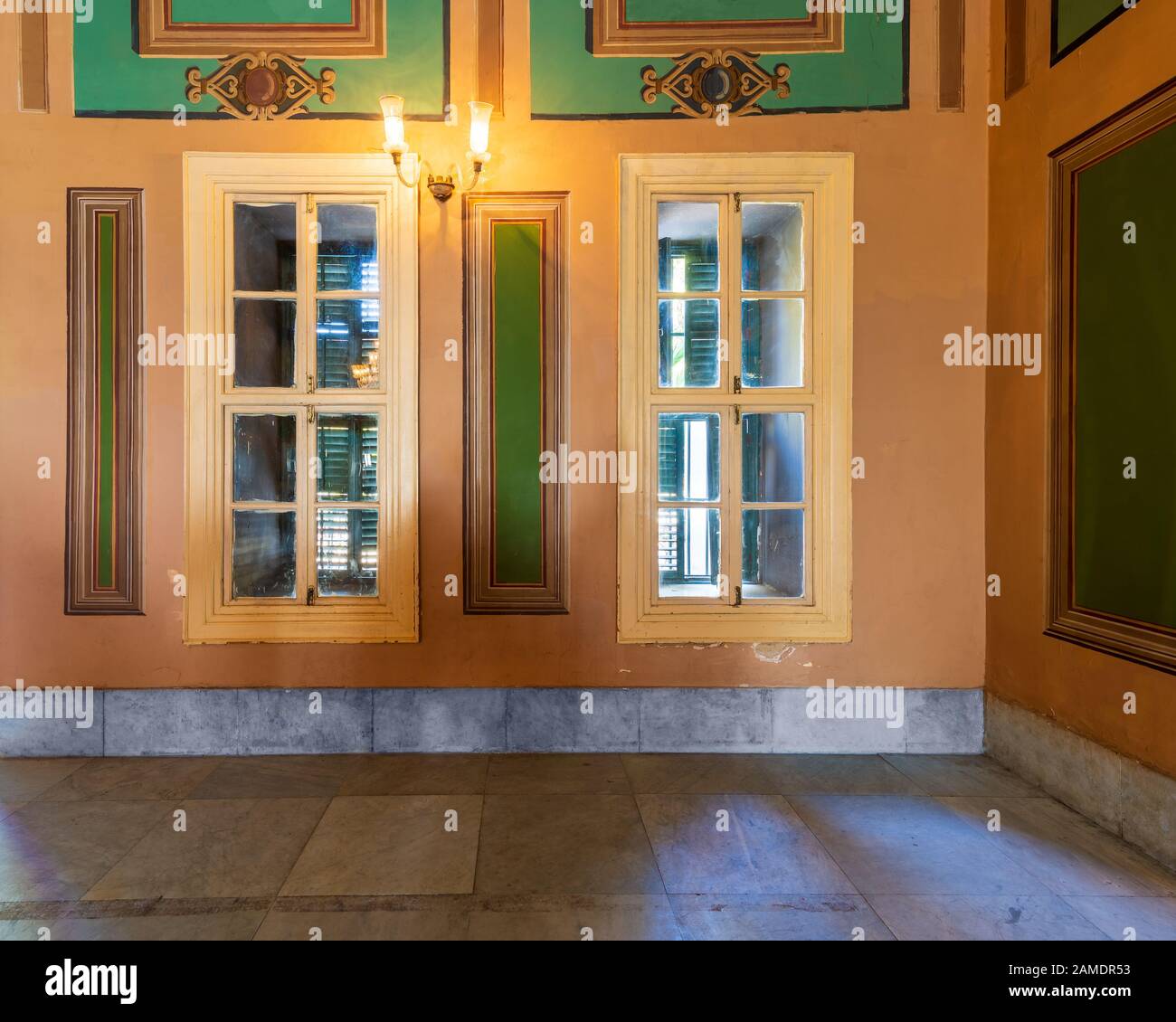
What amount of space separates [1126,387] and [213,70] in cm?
426

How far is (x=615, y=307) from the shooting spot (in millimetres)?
3436

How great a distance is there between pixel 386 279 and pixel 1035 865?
359 cm

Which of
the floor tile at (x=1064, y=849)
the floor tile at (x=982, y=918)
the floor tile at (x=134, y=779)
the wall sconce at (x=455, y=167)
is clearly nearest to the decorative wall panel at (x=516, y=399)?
the wall sconce at (x=455, y=167)

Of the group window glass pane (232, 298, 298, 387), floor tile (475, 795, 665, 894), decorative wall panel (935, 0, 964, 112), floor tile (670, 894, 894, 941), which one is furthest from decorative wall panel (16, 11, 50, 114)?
floor tile (670, 894, 894, 941)

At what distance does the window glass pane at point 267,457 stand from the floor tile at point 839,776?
2.72m

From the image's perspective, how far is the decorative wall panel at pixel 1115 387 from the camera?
2514mm

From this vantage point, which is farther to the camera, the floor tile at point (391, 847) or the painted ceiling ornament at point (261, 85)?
the painted ceiling ornament at point (261, 85)

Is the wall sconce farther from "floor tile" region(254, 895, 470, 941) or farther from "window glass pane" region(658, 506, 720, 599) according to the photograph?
"floor tile" region(254, 895, 470, 941)

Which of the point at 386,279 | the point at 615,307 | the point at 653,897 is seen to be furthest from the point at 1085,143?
the point at 653,897

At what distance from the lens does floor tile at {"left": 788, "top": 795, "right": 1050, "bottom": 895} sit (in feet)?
7.59

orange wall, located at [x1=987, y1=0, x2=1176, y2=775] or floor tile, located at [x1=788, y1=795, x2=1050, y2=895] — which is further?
orange wall, located at [x1=987, y1=0, x2=1176, y2=775]

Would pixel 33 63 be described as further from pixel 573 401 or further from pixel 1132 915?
pixel 1132 915

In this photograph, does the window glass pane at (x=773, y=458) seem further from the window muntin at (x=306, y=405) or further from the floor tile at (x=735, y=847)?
the window muntin at (x=306, y=405)

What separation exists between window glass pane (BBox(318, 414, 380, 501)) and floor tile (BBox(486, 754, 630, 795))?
1473mm
